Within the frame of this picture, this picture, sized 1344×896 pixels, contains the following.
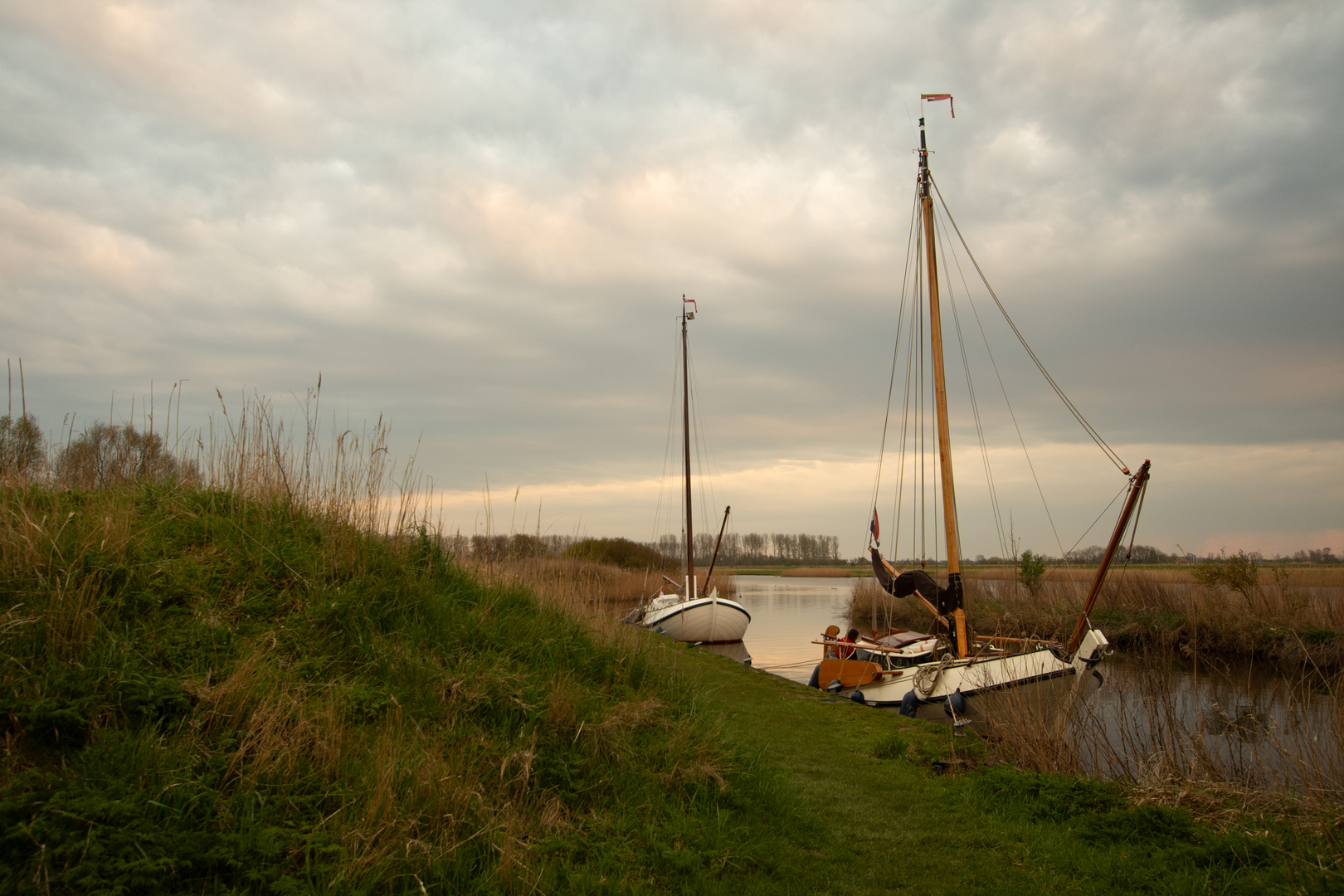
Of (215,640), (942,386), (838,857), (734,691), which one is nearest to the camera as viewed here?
(215,640)

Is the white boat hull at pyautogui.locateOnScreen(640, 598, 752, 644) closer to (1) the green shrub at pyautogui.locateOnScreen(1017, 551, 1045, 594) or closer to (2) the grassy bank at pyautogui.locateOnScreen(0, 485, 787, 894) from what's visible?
(1) the green shrub at pyautogui.locateOnScreen(1017, 551, 1045, 594)

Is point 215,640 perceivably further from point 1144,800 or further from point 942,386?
point 942,386

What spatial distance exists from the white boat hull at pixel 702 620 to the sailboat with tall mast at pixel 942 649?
847 centimetres

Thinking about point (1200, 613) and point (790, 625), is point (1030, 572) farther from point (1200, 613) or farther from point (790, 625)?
point (790, 625)

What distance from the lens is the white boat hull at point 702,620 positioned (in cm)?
2423

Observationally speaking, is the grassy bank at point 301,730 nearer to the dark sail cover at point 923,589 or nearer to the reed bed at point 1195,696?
the reed bed at point 1195,696

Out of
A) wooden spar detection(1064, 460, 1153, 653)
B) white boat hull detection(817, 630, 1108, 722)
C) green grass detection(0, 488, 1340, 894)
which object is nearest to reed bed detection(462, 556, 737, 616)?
green grass detection(0, 488, 1340, 894)

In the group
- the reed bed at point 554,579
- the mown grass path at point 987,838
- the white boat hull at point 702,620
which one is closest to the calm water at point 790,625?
the white boat hull at point 702,620

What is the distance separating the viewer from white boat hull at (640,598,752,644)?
24.2 m

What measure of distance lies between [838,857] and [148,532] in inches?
221

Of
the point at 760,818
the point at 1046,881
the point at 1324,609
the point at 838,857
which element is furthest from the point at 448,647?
the point at 1324,609

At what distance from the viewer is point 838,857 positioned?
203 inches

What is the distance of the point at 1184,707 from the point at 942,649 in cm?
649

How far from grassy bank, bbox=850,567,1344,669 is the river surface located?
961 millimetres
